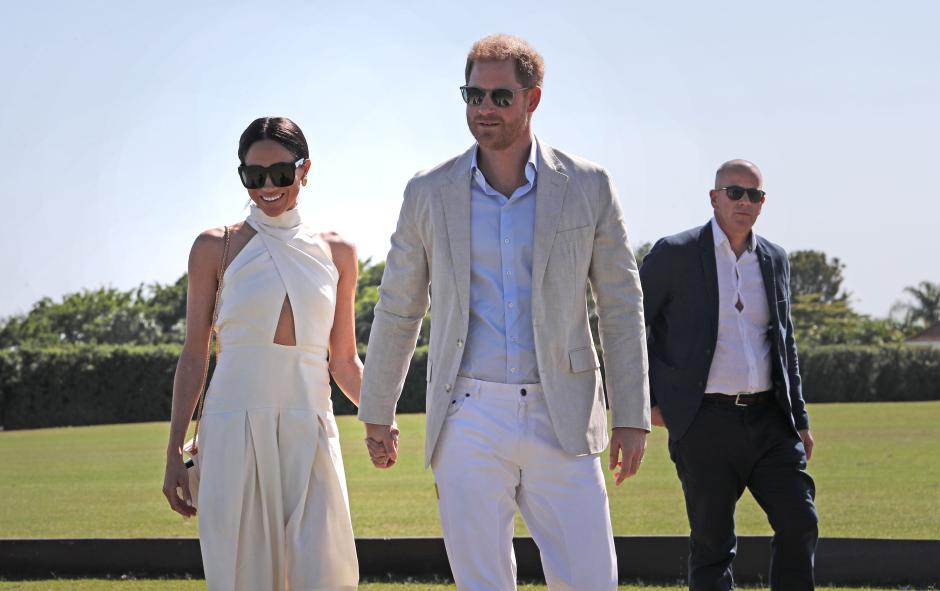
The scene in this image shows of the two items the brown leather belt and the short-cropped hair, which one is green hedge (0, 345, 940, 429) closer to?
the brown leather belt

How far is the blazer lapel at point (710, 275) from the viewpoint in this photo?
23.3 feet

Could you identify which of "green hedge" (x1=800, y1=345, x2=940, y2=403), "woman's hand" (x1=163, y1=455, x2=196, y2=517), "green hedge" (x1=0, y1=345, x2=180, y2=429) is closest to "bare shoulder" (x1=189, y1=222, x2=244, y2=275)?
"woman's hand" (x1=163, y1=455, x2=196, y2=517)

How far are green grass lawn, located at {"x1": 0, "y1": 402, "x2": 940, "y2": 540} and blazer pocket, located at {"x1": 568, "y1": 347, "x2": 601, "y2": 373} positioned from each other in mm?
5558

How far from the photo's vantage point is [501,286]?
4.68 metres

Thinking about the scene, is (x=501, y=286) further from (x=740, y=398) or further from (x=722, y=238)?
(x=722, y=238)

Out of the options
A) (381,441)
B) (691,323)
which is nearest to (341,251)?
(381,441)

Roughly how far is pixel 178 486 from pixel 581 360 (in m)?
1.88

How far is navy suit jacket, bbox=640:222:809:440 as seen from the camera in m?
7.00

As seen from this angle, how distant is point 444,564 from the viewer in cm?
928

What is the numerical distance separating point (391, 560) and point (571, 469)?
4982 millimetres

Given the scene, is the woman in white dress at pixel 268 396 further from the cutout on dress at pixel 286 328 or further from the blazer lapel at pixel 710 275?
the blazer lapel at pixel 710 275

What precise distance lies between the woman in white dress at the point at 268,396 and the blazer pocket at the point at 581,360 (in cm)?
137

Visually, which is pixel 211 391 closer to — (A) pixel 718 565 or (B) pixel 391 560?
(A) pixel 718 565

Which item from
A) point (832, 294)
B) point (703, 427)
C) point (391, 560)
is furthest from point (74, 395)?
point (832, 294)
